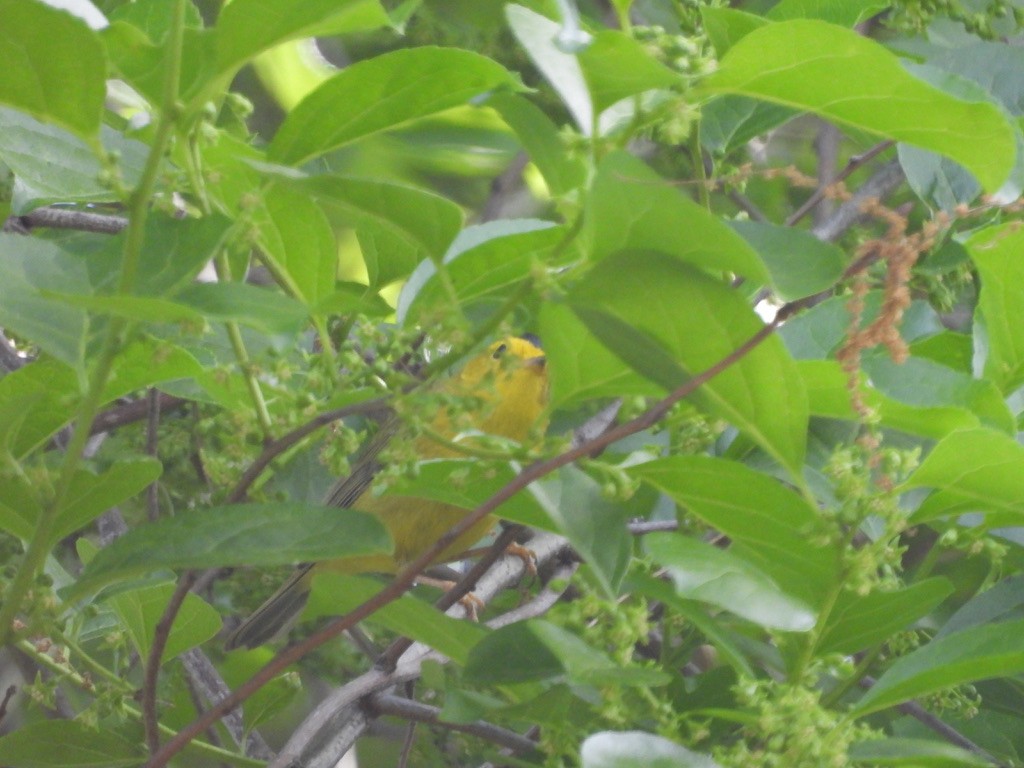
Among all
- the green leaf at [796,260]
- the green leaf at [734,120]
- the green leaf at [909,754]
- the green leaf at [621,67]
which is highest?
the green leaf at [621,67]

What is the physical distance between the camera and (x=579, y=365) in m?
1.41

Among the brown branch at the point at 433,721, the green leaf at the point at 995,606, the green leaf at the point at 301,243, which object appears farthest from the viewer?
the green leaf at the point at 995,606

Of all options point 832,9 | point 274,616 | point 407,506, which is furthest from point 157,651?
point 274,616

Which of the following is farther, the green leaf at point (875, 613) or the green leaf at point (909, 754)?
the green leaf at point (875, 613)

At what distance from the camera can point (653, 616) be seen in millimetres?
2297

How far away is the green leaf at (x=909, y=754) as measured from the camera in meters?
1.45

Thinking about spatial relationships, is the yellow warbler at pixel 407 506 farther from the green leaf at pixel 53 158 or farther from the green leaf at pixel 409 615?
the green leaf at pixel 409 615

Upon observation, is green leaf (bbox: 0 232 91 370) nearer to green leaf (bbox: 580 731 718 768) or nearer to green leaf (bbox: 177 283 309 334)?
green leaf (bbox: 177 283 309 334)

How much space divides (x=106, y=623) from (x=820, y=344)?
1439 millimetres

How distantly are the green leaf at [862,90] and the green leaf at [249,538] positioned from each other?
0.57m

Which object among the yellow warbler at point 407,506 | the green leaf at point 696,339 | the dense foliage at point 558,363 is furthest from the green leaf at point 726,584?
the yellow warbler at point 407,506

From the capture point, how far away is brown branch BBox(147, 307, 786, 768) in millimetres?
1253

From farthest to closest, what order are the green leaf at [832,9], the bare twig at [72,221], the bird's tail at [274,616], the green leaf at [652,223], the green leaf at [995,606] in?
the bird's tail at [274,616] < the bare twig at [72,221] < the green leaf at [832,9] < the green leaf at [995,606] < the green leaf at [652,223]

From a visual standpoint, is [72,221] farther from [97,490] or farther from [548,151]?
[548,151]
